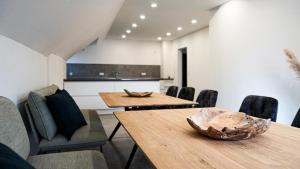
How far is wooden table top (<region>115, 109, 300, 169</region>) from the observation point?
0.86m

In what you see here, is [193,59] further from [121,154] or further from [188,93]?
[121,154]

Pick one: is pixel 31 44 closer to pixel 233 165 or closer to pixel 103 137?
pixel 103 137

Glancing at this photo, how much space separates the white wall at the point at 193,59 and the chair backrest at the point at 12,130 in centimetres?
502

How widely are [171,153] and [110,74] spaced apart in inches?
311

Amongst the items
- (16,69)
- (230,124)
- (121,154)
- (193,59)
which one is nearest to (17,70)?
(16,69)

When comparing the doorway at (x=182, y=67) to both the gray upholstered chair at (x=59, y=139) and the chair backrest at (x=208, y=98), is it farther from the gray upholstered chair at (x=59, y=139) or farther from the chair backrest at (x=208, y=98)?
the gray upholstered chair at (x=59, y=139)

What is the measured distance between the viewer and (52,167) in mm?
1436

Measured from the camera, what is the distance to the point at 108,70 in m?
8.67

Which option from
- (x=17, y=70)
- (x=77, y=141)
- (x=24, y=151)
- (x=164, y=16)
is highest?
(x=164, y=16)

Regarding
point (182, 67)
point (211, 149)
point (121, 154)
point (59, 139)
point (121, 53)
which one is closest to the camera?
point (211, 149)

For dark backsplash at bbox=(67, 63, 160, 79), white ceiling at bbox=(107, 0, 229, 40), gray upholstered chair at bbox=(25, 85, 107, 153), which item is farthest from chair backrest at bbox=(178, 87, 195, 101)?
dark backsplash at bbox=(67, 63, 160, 79)

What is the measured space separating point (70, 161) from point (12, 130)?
0.41 metres

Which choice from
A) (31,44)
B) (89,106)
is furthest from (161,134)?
(89,106)

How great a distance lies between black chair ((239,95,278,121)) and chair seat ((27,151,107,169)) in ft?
4.65
